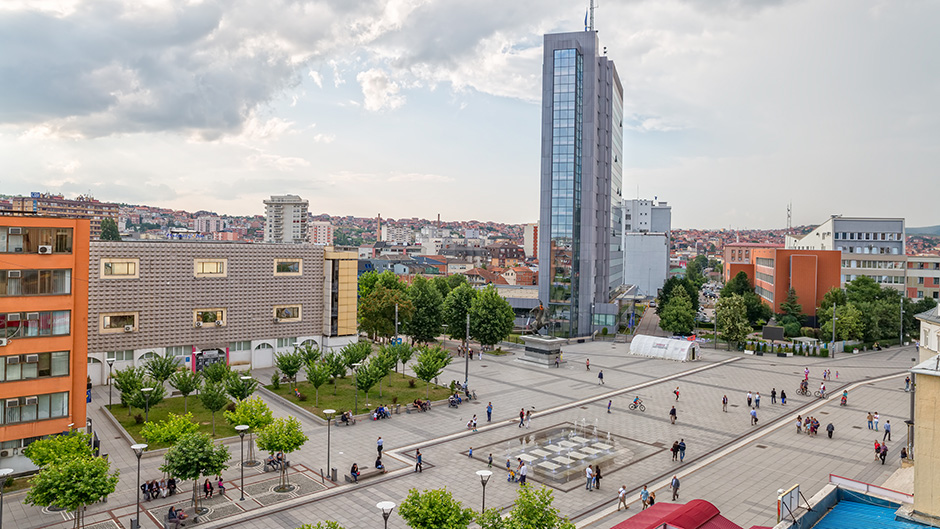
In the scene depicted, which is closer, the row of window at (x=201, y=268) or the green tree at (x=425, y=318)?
the row of window at (x=201, y=268)

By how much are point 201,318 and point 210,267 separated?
4.48 metres

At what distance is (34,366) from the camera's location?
94.3ft

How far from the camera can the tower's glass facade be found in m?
84.6

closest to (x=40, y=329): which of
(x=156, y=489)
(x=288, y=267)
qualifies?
(x=156, y=489)

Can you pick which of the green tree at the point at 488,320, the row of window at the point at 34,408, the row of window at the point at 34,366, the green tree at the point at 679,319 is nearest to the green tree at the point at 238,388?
the row of window at the point at 34,408

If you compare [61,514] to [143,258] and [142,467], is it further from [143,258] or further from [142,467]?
[143,258]

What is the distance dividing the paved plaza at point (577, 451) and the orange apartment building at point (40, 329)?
3536 millimetres

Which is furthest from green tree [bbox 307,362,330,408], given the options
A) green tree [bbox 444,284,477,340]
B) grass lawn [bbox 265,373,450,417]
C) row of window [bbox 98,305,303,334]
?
green tree [bbox 444,284,477,340]

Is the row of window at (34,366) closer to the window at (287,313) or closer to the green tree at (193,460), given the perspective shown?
the green tree at (193,460)

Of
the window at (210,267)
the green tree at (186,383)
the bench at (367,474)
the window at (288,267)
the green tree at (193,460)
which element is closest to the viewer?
the green tree at (193,460)

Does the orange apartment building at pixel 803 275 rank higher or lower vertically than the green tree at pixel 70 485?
higher

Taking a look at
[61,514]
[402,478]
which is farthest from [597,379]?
[61,514]

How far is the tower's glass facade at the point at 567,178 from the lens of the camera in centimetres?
8462

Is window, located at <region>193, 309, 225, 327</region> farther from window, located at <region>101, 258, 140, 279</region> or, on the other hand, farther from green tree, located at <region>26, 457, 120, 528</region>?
green tree, located at <region>26, 457, 120, 528</region>
